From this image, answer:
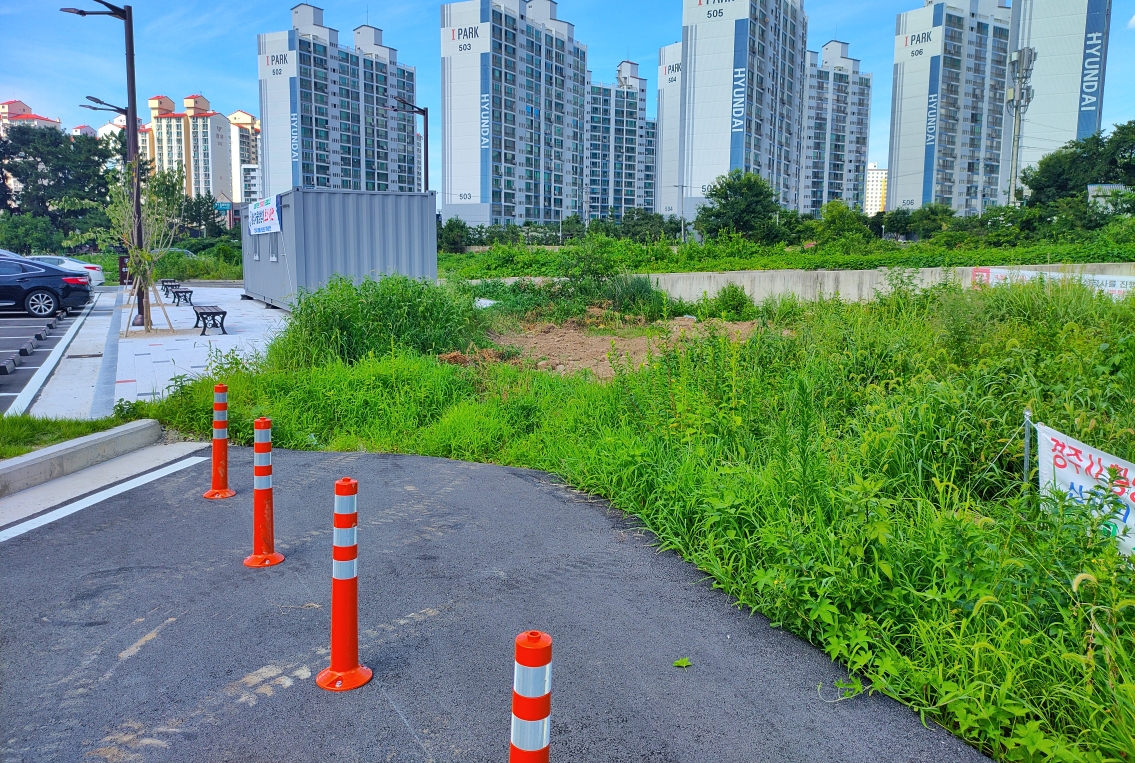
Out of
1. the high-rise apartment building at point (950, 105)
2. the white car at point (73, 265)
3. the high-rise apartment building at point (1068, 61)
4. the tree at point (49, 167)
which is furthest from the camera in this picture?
the high-rise apartment building at point (950, 105)

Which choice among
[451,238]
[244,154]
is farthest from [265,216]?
[244,154]

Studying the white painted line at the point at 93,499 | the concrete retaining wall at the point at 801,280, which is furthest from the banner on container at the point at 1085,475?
the concrete retaining wall at the point at 801,280

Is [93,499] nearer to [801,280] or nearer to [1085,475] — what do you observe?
[1085,475]

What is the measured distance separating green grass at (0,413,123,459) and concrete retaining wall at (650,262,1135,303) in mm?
12243

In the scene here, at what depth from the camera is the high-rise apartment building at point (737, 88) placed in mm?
90562

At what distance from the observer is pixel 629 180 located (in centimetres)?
14512

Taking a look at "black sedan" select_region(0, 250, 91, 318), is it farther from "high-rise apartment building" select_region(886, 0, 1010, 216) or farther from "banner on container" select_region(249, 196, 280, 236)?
"high-rise apartment building" select_region(886, 0, 1010, 216)

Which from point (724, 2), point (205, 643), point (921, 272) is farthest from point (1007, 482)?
point (724, 2)

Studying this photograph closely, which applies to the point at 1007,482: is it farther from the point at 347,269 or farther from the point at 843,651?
the point at 347,269

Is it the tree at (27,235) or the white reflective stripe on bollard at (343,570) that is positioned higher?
the tree at (27,235)

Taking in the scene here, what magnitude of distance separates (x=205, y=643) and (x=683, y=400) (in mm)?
4370

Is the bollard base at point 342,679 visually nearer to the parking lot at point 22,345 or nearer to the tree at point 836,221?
the parking lot at point 22,345

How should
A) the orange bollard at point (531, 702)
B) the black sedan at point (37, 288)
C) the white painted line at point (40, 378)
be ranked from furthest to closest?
the black sedan at point (37, 288) < the white painted line at point (40, 378) < the orange bollard at point (531, 702)

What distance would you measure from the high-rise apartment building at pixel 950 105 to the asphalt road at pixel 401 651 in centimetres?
12142
